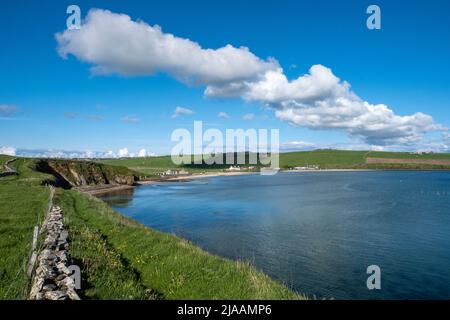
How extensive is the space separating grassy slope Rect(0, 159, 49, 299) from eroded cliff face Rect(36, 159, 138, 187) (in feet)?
188

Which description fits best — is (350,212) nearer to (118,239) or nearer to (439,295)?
(439,295)

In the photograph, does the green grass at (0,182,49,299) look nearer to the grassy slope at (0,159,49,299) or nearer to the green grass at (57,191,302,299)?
the grassy slope at (0,159,49,299)

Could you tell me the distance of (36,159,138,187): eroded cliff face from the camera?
328ft

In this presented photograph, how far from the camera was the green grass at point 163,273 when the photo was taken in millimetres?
13781

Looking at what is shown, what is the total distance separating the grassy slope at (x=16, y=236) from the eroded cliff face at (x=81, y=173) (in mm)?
57326

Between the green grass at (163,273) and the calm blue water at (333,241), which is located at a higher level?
the green grass at (163,273)
